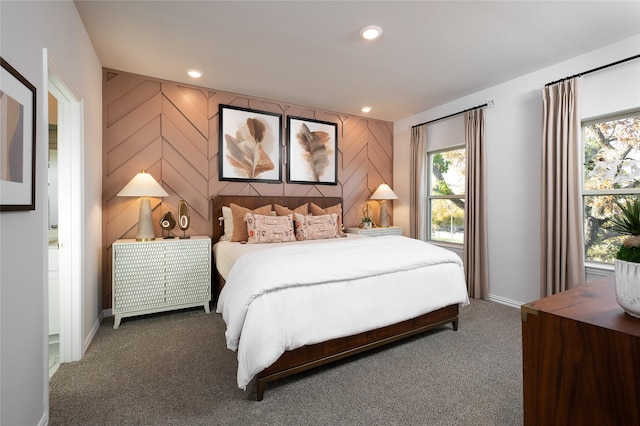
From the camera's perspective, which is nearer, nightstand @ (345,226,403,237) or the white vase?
the white vase

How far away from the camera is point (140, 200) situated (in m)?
3.28

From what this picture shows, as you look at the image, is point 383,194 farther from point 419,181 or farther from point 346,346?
point 346,346

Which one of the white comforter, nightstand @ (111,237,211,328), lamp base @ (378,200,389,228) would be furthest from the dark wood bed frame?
lamp base @ (378,200,389,228)

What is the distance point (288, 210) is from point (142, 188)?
167 centimetres

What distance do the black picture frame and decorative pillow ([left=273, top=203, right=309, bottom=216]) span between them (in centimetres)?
257

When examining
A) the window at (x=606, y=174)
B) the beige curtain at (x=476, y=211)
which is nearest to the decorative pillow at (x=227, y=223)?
the beige curtain at (x=476, y=211)

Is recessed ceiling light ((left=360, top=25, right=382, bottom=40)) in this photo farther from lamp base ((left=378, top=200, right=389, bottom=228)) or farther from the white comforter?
lamp base ((left=378, top=200, right=389, bottom=228))

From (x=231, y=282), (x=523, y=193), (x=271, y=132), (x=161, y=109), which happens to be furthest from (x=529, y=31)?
(x=161, y=109)

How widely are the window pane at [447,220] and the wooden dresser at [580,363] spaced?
10.1 feet

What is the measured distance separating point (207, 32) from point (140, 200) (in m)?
1.91

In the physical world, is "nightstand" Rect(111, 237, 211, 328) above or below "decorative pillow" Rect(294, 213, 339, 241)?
below

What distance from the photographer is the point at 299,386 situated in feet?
6.28

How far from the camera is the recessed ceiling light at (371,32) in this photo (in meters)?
2.42

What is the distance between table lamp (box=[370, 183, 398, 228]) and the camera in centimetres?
464
